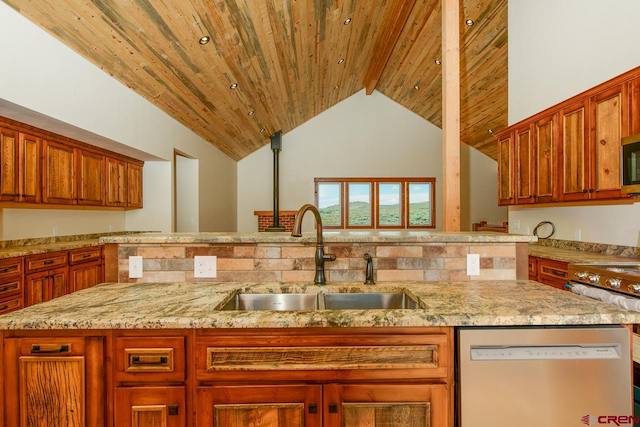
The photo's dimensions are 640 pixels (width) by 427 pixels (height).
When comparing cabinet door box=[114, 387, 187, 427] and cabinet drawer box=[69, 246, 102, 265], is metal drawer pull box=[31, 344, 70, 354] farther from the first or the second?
cabinet drawer box=[69, 246, 102, 265]

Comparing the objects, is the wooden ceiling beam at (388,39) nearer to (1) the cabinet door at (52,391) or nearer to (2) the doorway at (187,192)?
(2) the doorway at (187,192)

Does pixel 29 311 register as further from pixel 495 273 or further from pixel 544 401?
pixel 495 273

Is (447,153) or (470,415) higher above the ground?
(447,153)

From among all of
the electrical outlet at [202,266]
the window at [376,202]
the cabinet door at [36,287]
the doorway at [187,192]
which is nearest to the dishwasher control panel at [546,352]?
the electrical outlet at [202,266]

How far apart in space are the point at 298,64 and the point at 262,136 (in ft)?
8.32

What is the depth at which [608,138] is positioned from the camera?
101 inches

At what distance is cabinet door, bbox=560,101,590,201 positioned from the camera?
9.11ft

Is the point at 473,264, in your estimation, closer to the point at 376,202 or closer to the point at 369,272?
the point at 369,272

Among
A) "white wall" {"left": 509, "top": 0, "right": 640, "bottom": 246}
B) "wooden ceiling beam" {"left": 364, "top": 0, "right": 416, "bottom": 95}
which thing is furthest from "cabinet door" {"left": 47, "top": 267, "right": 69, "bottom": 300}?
"white wall" {"left": 509, "top": 0, "right": 640, "bottom": 246}

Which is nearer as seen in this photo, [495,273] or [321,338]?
[321,338]

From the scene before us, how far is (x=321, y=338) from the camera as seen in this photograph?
1.11 meters

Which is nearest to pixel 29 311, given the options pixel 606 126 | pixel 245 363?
pixel 245 363

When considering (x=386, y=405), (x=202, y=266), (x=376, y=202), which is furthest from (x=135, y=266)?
(x=376, y=202)

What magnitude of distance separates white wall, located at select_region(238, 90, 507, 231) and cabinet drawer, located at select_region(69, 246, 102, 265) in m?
3.92
